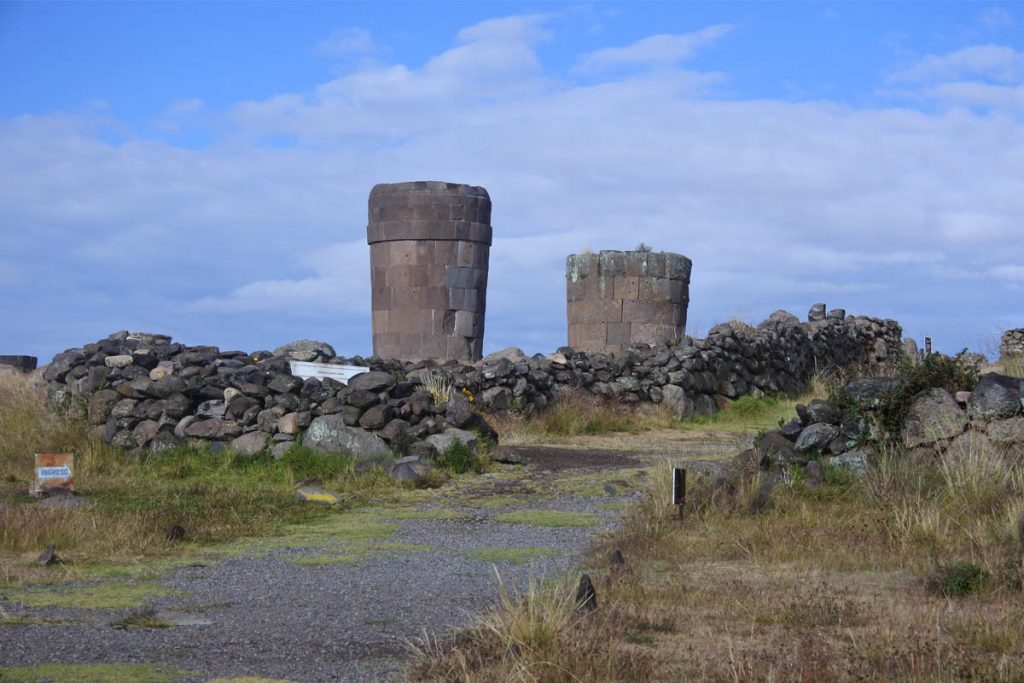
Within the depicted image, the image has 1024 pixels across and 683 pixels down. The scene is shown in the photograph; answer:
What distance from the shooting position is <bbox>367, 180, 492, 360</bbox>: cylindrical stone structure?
2006 cm

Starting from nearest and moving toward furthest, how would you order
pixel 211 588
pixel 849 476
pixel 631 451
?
pixel 211 588 → pixel 849 476 → pixel 631 451

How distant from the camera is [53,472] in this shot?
33.7ft

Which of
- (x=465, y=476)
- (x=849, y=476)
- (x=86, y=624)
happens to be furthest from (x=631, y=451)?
(x=86, y=624)

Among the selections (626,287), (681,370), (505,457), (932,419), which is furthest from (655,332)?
(932,419)

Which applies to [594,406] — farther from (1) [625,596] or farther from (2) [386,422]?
(1) [625,596]

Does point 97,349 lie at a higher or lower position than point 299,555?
higher

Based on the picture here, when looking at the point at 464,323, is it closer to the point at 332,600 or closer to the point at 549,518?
the point at 549,518

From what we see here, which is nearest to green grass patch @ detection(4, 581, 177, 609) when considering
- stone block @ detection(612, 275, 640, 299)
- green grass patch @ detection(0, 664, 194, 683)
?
green grass patch @ detection(0, 664, 194, 683)

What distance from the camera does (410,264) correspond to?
20250 mm

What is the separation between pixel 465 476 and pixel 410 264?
29.5 feet

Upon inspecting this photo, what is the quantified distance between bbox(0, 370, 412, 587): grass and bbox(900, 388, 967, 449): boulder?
4586 millimetres

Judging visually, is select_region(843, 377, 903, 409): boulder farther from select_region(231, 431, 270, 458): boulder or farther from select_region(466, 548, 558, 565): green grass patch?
select_region(231, 431, 270, 458): boulder

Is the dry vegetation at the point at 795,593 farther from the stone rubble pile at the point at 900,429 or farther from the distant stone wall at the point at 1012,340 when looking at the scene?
the distant stone wall at the point at 1012,340

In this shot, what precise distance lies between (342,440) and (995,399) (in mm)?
6472
